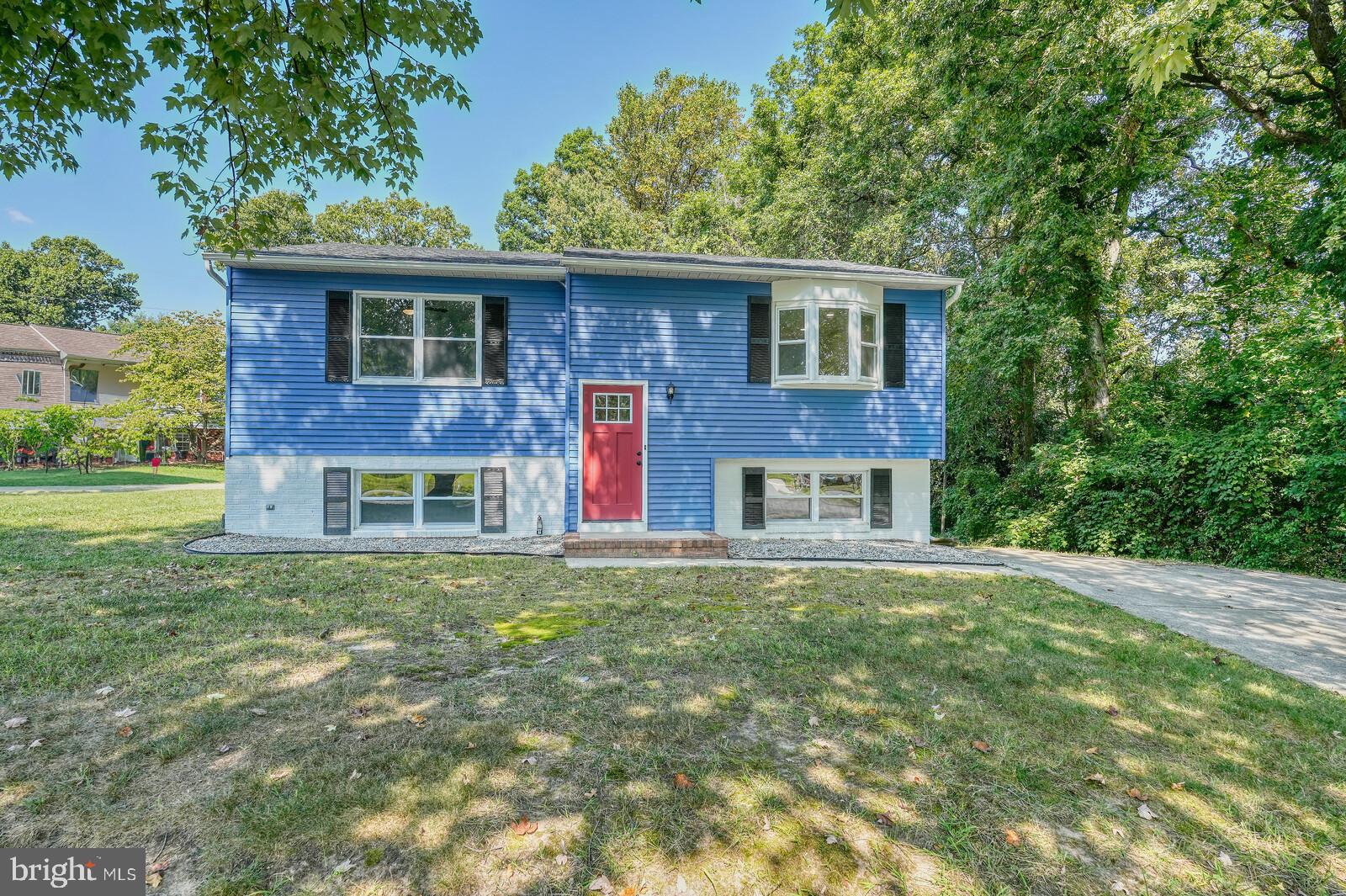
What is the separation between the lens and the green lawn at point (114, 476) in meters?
15.9

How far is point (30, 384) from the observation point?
84.0ft

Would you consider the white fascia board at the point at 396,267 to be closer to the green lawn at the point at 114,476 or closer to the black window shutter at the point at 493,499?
the black window shutter at the point at 493,499

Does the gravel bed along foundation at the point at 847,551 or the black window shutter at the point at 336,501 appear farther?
the black window shutter at the point at 336,501

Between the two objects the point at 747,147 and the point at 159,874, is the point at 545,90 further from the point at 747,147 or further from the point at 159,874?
the point at 159,874

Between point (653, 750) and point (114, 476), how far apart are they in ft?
77.2

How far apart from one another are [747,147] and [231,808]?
852 inches

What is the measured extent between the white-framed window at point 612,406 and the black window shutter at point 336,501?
3949 mm

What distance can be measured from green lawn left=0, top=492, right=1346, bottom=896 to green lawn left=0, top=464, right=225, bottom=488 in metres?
15.5

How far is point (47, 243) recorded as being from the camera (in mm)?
47344

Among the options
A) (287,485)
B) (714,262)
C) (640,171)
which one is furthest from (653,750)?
(640,171)

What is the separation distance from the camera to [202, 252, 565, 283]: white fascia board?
8.30 metres

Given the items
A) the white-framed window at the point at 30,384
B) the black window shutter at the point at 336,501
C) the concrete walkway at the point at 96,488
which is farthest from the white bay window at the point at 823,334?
the white-framed window at the point at 30,384

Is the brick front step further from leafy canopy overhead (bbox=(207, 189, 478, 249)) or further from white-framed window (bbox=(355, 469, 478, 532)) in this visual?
leafy canopy overhead (bbox=(207, 189, 478, 249))

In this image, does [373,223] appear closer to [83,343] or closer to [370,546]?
[83,343]
